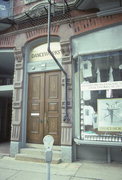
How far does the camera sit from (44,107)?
724 cm

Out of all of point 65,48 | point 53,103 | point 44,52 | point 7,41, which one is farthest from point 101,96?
point 7,41

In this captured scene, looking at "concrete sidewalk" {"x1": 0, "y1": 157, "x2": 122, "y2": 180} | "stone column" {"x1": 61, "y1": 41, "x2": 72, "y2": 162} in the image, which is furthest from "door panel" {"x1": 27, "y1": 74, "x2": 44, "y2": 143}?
"concrete sidewalk" {"x1": 0, "y1": 157, "x2": 122, "y2": 180}

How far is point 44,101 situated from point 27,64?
1719 mm

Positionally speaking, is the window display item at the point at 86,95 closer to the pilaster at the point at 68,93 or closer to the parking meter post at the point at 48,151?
the pilaster at the point at 68,93

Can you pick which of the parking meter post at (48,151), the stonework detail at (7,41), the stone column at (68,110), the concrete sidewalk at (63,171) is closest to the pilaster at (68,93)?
the stone column at (68,110)

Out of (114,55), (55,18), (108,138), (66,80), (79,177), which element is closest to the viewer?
(79,177)

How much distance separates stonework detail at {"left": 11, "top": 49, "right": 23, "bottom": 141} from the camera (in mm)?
7224

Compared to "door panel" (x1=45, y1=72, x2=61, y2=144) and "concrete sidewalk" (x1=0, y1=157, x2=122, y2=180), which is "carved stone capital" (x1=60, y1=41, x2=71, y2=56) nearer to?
"door panel" (x1=45, y1=72, x2=61, y2=144)

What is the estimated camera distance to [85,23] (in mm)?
6727

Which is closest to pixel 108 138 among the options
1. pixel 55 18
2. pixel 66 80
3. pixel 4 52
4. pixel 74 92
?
pixel 74 92

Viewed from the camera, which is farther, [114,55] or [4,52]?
[4,52]

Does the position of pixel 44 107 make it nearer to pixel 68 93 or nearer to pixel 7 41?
pixel 68 93

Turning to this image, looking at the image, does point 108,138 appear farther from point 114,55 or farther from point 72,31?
point 72,31

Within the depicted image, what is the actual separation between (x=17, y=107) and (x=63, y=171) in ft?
10.1
